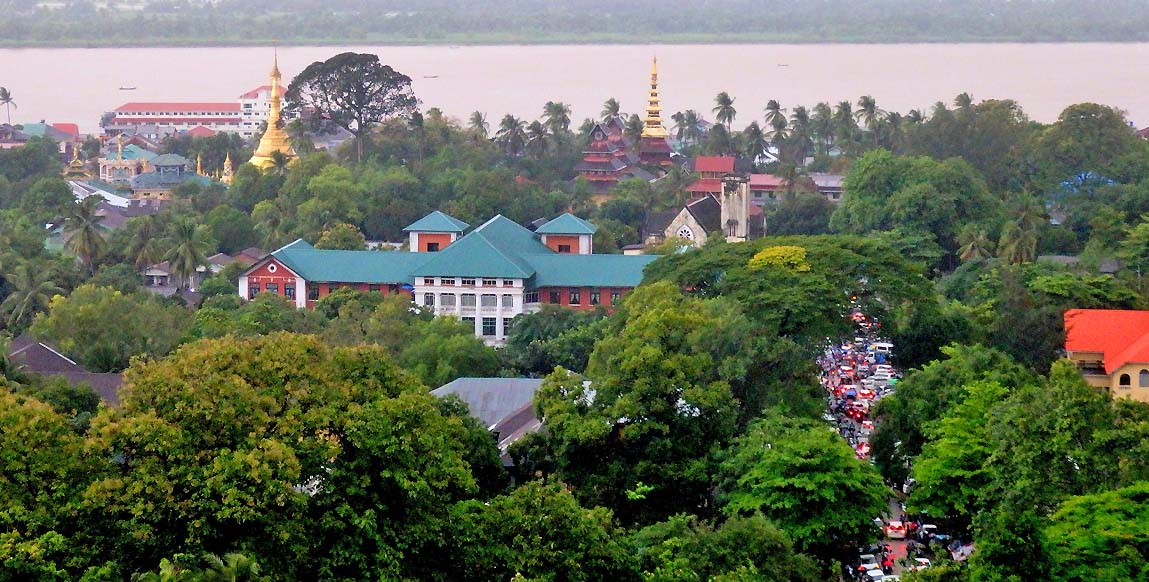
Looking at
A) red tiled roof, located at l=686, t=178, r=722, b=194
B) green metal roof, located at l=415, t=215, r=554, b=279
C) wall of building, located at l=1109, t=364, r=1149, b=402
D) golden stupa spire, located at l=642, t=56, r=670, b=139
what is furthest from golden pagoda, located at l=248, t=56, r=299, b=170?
wall of building, located at l=1109, t=364, r=1149, b=402

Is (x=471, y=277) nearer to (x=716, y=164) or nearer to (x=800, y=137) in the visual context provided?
(x=716, y=164)

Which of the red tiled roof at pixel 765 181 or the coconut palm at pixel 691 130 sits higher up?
the red tiled roof at pixel 765 181

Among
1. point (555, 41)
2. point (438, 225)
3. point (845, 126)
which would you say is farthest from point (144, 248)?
point (555, 41)

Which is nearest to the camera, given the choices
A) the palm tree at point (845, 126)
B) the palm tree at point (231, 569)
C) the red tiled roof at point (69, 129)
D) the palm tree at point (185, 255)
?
the palm tree at point (231, 569)

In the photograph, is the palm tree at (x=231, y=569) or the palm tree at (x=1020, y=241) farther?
the palm tree at (x=1020, y=241)

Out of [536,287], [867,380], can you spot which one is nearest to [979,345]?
[867,380]

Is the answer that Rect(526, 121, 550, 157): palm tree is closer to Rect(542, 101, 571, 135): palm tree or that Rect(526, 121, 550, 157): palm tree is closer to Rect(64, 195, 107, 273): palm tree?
Rect(542, 101, 571, 135): palm tree

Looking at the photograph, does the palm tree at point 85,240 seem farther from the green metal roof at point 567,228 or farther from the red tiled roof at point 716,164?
the red tiled roof at point 716,164

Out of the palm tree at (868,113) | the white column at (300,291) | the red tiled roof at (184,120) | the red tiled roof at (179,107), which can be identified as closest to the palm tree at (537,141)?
the palm tree at (868,113)
